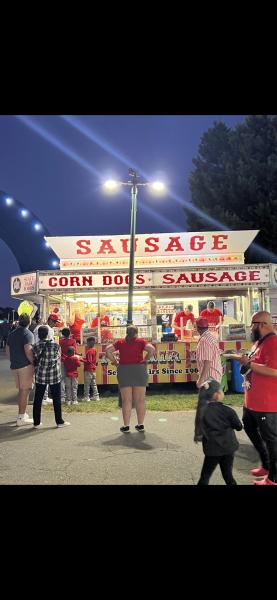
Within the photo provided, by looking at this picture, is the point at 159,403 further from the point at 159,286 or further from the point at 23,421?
the point at 159,286

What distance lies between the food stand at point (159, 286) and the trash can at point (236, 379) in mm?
629

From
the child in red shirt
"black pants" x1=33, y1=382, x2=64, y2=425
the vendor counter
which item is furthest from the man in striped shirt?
the vendor counter

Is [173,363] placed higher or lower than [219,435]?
higher

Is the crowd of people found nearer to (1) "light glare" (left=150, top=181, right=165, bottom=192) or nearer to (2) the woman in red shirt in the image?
(2) the woman in red shirt

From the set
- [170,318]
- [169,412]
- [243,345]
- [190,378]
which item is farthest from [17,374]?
[170,318]

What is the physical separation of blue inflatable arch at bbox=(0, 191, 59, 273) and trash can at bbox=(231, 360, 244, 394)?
44.8 ft

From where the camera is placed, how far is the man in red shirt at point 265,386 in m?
4.36

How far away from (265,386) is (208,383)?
583mm

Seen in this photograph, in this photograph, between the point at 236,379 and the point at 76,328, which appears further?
the point at 76,328

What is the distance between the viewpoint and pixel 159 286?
12.0 meters

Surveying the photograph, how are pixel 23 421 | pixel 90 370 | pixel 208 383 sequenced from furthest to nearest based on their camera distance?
pixel 90 370 < pixel 23 421 < pixel 208 383

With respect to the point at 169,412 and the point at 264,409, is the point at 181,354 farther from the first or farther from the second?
the point at 264,409

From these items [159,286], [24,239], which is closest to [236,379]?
[159,286]

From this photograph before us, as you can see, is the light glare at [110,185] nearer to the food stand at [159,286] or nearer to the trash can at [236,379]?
the food stand at [159,286]
